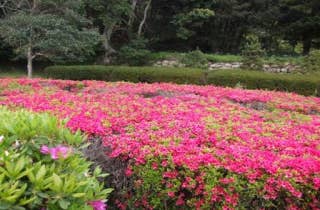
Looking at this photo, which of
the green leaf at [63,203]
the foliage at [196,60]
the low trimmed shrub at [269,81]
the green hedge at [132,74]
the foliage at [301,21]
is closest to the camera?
the green leaf at [63,203]

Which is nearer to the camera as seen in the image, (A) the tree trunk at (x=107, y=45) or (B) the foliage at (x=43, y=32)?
(B) the foliage at (x=43, y=32)

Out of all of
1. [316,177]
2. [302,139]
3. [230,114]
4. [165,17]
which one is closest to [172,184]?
[316,177]

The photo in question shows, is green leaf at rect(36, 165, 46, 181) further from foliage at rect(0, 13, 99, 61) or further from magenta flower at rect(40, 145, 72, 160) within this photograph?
foliage at rect(0, 13, 99, 61)

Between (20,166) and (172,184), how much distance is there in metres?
1.14

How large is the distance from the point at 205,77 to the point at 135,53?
696 centimetres

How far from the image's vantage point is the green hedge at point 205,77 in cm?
1095

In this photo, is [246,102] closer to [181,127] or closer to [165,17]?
[181,127]

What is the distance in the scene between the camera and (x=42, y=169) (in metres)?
1.84

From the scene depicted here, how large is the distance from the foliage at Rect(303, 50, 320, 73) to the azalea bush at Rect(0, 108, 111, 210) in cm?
1338

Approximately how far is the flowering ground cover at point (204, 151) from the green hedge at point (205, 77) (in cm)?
612

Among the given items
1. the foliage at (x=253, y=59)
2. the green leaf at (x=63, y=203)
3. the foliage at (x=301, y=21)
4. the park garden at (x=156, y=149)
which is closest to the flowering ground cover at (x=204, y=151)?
the park garden at (x=156, y=149)

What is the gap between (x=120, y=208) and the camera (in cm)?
306

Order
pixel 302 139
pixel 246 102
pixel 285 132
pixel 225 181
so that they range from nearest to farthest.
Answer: pixel 225 181 → pixel 302 139 → pixel 285 132 → pixel 246 102

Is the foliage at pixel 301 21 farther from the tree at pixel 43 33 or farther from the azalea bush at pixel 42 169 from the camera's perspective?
the azalea bush at pixel 42 169
